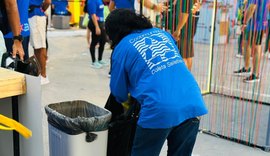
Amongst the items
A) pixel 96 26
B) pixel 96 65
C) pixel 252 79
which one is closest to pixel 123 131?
pixel 252 79

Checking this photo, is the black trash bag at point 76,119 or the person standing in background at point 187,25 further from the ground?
the person standing in background at point 187,25

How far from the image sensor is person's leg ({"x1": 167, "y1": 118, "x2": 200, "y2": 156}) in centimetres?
217

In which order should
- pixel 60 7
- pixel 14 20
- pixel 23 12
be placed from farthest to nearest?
pixel 60 7, pixel 23 12, pixel 14 20

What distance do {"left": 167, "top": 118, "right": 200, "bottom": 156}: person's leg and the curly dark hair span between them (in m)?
0.61

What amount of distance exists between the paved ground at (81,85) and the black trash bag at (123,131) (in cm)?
108

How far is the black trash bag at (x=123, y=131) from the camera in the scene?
7.27ft

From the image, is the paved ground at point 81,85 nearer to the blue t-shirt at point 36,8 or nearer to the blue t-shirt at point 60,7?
the blue t-shirt at point 36,8

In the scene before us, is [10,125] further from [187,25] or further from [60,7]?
[60,7]

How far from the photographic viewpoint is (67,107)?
95.2 inches

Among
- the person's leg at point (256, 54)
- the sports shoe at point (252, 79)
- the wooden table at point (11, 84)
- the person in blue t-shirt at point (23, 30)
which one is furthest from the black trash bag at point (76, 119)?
the sports shoe at point (252, 79)

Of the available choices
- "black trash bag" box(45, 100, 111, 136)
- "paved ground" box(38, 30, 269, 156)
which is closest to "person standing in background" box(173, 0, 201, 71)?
"paved ground" box(38, 30, 269, 156)

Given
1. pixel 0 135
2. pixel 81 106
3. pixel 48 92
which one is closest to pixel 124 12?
pixel 81 106

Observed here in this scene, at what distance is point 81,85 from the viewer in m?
5.59

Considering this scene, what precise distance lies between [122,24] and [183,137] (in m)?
0.74
